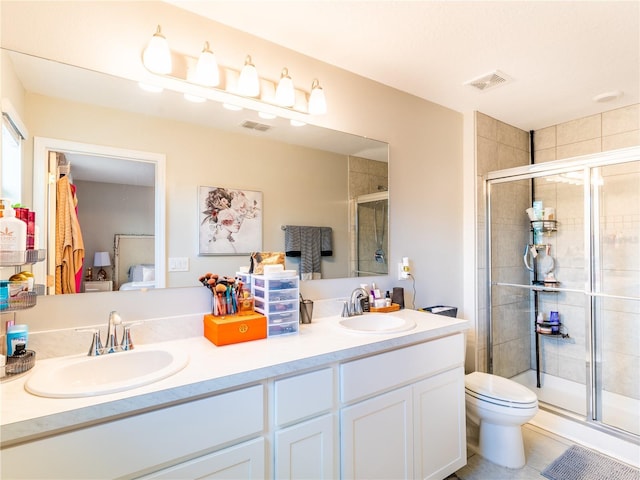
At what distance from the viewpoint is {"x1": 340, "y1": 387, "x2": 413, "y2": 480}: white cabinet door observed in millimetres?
1367

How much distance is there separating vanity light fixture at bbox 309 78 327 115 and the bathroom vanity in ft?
3.77

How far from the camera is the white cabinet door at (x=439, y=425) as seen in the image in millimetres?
1617

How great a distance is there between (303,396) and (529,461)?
66.5 inches

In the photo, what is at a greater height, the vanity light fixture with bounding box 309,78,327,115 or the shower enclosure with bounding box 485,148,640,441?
the vanity light fixture with bounding box 309,78,327,115

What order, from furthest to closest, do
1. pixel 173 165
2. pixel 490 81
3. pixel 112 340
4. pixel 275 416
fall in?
pixel 490 81 < pixel 173 165 < pixel 112 340 < pixel 275 416

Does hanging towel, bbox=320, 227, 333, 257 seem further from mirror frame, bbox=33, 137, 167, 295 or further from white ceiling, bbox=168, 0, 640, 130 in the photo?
white ceiling, bbox=168, 0, 640, 130

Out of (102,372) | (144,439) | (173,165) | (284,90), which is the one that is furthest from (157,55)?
(144,439)

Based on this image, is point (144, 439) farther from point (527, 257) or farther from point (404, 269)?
point (527, 257)

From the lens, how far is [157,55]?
4.57 feet

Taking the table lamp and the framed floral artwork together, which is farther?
the framed floral artwork

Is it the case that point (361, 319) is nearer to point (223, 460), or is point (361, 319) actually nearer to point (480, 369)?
point (223, 460)

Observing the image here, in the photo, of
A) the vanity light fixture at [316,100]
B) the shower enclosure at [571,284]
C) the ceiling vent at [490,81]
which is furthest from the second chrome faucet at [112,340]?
the shower enclosure at [571,284]

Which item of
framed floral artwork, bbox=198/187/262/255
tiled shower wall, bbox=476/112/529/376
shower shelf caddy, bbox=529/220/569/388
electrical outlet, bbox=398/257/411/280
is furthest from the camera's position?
shower shelf caddy, bbox=529/220/569/388

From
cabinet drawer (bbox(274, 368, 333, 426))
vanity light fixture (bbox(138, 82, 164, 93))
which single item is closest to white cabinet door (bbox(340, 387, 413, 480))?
cabinet drawer (bbox(274, 368, 333, 426))
